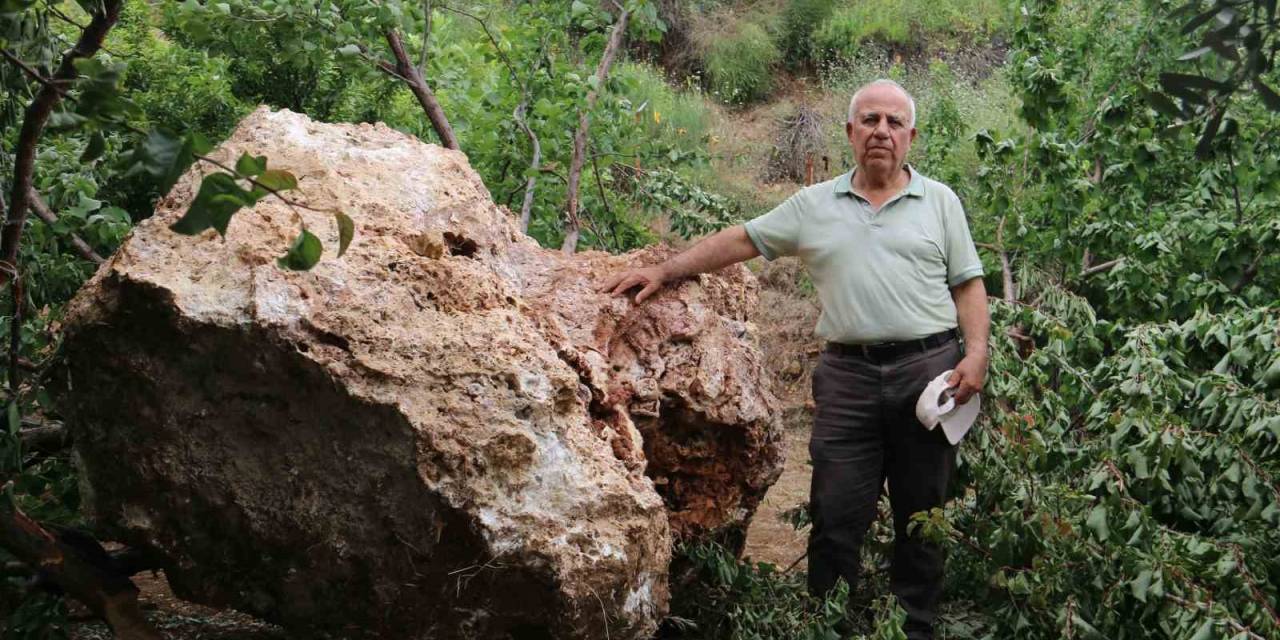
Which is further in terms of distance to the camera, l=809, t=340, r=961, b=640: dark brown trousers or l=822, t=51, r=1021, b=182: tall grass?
l=822, t=51, r=1021, b=182: tall grass

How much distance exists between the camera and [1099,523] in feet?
11.5

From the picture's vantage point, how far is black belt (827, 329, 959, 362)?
3807 mm

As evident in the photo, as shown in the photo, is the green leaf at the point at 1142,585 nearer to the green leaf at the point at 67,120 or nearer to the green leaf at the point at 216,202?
the green leaf at the point at 216,202

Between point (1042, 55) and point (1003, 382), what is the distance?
1838 mm

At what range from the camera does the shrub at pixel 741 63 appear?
13820mm

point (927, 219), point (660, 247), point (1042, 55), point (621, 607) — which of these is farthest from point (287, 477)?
point (1042, 55)

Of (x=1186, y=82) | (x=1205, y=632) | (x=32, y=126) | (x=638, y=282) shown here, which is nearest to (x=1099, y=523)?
(x=1205, y=632)

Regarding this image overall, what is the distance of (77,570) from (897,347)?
2364 millimetres

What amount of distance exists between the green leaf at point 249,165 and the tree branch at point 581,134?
3.43 m

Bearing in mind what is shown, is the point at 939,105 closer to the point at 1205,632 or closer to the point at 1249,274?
the point at 1249,274

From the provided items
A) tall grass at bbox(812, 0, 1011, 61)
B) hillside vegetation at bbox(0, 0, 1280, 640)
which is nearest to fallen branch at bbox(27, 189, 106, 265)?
hillside vegetation at bbox(0, 0, 1280, 640)

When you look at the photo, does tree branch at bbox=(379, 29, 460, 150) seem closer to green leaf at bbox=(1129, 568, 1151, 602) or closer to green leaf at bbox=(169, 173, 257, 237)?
green leaf at bbox=(1129, 568, 1151, 602)

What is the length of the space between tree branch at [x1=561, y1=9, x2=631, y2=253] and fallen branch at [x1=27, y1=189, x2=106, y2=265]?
1724 mm

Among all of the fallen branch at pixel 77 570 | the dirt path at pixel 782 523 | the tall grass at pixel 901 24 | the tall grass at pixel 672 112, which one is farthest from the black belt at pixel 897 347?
the tall grass at pixel 901 24
